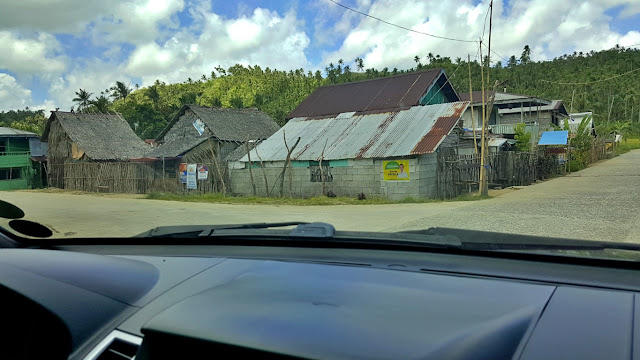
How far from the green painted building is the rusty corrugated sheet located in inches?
500

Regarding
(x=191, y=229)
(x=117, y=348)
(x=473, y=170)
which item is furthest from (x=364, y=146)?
(x=117, y=348)

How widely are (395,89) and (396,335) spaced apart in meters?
23.3

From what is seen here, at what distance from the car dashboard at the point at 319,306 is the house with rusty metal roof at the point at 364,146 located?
1422 centimetres

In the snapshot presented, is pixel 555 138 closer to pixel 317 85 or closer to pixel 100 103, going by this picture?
pixel 317 85

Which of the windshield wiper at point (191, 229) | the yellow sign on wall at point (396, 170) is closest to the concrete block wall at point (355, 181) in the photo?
the yellow sign on wall at point (396, 170)

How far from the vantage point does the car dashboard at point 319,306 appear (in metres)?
1.01

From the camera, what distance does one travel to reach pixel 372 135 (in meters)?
18.6

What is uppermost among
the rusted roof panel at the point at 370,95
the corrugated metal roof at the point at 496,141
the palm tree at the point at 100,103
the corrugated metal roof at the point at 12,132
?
the palm tree at the point at 100,103

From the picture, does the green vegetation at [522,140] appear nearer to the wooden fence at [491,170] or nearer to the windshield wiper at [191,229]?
the wooden fence at [491,170]

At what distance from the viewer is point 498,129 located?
106ft

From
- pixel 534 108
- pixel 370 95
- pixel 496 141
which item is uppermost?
pixel 534 108

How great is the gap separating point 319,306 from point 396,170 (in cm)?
1523

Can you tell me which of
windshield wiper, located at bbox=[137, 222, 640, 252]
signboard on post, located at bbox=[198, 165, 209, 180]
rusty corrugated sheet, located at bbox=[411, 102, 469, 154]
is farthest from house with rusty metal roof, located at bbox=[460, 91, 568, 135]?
windshield wiper, located at bbox=[137, 222, 640, 252]

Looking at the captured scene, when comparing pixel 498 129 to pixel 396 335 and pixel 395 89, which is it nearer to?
pixel 395 89
